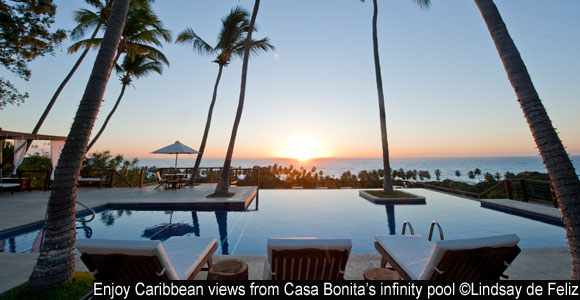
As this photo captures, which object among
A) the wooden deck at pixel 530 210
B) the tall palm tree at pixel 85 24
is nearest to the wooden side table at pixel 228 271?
the wooden deck at pixel 530 210

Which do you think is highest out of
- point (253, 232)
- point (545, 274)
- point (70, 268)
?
point (70, 268)

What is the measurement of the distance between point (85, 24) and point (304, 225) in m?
15.9

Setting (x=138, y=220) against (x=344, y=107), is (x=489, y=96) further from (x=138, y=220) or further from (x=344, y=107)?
(x=138, y=220)

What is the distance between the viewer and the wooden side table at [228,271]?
7.44 ft

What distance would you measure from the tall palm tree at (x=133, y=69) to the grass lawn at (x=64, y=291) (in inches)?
591

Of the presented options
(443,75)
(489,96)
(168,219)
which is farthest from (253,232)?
(489,96)

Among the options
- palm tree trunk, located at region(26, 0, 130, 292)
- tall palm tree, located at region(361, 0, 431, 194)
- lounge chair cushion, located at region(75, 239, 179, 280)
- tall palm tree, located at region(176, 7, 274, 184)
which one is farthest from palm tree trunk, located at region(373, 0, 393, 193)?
palm tree trunk, located at region(26, 0, 130, 292)

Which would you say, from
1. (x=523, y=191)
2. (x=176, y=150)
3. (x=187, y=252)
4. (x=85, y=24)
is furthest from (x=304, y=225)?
(x=85, y=24)

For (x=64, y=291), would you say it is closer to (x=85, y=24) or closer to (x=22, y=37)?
(x=22, y=37)

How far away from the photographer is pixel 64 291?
2.40 meters

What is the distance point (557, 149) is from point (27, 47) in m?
17.1

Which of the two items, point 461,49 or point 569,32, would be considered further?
point 461,49

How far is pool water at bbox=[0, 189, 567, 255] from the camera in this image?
17.5ft

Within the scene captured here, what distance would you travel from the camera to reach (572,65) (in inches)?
387
